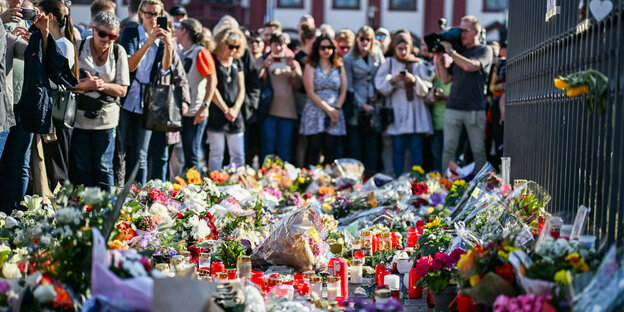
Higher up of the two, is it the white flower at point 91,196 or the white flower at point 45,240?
the white flower at point 91,196

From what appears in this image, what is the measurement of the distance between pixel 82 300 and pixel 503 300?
6.29 ft

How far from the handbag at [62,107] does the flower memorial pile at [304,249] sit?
2.89 ft

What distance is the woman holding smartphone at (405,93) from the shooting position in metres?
12.8

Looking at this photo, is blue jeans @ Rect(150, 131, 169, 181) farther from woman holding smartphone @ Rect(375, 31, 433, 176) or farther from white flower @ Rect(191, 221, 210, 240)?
woman holding smartphone @ Rect(375, 31, 433, 176)

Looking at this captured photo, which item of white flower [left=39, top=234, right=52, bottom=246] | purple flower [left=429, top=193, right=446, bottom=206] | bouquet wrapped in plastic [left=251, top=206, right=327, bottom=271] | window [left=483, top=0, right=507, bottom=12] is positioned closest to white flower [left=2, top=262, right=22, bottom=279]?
white flower [left=39, top=234, right=52, bottom=246]

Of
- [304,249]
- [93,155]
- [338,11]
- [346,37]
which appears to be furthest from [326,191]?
[338,11]

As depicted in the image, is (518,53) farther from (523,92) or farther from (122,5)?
(122,5)

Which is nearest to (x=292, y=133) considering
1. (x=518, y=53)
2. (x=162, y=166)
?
(x=162, y=166)

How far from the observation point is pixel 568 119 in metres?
5.86

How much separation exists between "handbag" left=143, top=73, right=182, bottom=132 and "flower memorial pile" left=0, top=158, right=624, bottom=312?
27.9 inches

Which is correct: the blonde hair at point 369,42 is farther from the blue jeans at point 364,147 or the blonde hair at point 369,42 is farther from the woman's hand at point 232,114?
the woman's hand at point 232,114

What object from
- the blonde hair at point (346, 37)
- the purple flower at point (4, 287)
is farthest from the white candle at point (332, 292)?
the blonde hair at point (346, 37)

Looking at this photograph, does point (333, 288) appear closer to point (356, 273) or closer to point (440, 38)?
point (356, 273)

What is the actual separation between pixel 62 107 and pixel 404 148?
616 centimetres
